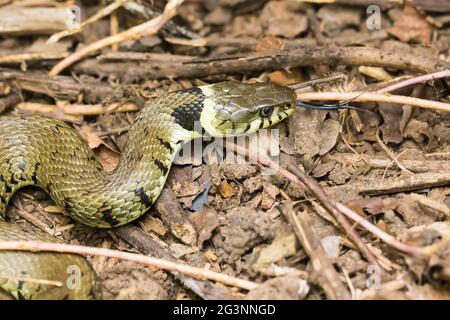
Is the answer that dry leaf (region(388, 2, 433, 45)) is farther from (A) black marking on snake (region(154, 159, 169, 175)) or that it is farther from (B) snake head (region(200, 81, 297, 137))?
(A) black marking on snake (region(154, 159, 169, 175))

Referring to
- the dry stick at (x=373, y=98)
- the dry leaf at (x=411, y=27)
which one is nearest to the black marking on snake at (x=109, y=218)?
the dry stick at (x=373, y=98)

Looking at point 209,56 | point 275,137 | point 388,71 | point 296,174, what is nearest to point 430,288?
point 296,174

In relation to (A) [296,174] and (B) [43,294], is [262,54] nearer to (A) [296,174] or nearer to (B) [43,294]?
(A) [296,174]

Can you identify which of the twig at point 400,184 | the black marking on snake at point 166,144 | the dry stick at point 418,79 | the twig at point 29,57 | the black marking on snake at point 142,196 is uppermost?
the twig at point 29,57

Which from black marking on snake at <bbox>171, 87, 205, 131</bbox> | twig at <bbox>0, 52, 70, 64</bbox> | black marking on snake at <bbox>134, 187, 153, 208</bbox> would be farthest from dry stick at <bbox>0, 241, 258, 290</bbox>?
twig at <bbox>0, 52, 70, 64</bbox>

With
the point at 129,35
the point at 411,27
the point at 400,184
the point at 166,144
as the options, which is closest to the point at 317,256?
the point at 400,184

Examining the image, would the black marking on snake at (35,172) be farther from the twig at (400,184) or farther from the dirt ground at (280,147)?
the twig at (400,184)
